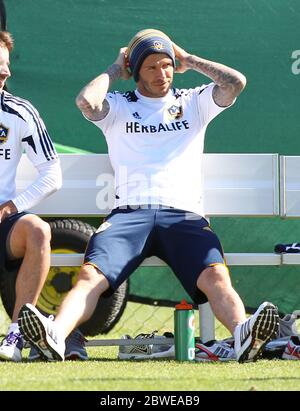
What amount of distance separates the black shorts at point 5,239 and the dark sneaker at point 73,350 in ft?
1.41

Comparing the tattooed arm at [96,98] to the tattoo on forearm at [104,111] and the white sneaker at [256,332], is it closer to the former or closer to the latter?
the tattoo on forearm at [104,111]

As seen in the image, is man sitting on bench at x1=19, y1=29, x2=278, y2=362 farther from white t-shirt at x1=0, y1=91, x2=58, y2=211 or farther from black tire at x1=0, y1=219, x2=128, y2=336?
black tire at x1=0, y1=219, x2=128, y2=336

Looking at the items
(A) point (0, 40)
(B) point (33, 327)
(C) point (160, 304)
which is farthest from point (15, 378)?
(C) point (160, 304)

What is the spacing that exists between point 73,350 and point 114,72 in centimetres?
137

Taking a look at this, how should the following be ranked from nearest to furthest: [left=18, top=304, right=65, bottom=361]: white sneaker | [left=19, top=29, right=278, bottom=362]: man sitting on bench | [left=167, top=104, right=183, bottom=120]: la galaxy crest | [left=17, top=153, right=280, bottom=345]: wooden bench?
[left=18, top=304, right=65, bottom=361]: white sneaker
[left=19, top=29, right=278, bottom=362]: man sitting on bench
[left=167, top=104, right=183, bottom=120]: la galaxy crest
[left=17, top=153, right=280, bottom=345]: wooden bench

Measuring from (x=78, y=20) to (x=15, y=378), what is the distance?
289cm

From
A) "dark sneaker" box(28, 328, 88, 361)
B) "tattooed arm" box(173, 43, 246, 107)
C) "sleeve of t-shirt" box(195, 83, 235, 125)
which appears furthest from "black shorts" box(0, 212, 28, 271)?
"tattooed arm" box(173, 43, 246, 107)

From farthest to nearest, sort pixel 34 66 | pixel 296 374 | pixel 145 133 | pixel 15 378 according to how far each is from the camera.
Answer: pixel 34 66 < pixel 145 133 < pixel 296 374 < pixel 15 378

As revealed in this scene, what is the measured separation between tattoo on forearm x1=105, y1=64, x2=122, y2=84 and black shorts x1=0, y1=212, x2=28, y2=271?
788 millimetres

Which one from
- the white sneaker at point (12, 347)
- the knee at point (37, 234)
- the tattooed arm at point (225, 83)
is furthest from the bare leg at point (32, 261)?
the tattooed arm at point (225, 83)

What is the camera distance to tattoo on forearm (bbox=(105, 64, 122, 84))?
5336mm

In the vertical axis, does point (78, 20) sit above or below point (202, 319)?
above

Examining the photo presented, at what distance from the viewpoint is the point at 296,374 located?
13.8 ft

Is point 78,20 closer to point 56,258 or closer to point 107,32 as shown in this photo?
point 107,32
